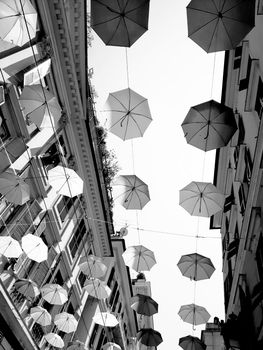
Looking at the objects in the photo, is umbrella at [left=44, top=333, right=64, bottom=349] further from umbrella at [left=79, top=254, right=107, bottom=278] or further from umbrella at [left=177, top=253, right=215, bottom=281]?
umbrella at [left=177, top=253, right=215, bottom=281]

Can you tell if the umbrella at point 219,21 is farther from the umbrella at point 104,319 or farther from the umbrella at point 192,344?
the umbrella at point 192,344

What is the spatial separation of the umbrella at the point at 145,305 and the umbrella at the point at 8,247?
724cm

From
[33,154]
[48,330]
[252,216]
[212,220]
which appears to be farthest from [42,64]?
[212,220]

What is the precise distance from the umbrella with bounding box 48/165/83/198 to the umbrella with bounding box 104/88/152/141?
2.50m

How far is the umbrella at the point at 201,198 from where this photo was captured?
38.2 ft

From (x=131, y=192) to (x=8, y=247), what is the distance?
5061 millimetres

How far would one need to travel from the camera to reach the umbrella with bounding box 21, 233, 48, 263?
12205 millimetres

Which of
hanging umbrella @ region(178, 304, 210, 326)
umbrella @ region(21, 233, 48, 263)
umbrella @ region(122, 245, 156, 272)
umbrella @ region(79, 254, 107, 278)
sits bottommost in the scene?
umbrella @ region(21, 233, 48, 263)

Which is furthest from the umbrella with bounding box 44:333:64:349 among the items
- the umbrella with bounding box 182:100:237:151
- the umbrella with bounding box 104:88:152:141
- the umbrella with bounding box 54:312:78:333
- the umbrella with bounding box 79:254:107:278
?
the umbrella with bounding box 182:100:237:151

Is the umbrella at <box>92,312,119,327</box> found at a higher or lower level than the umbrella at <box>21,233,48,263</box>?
higher

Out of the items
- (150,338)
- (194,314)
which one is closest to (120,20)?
(194,314)

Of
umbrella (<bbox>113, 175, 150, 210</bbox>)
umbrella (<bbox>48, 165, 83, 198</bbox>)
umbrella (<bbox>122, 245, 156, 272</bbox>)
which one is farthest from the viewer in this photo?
umbrella (<bbox>122, 245, 156, 272</bbox>)

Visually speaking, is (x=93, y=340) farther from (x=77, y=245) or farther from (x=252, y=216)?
(x=252, y=216)

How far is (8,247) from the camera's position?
39.3ft
